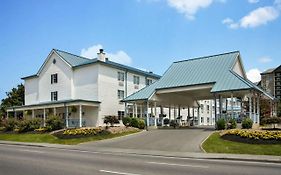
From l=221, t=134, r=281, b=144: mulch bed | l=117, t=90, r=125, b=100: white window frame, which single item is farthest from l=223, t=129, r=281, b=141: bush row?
l=117, t=90, r=125, b=100: white window frame

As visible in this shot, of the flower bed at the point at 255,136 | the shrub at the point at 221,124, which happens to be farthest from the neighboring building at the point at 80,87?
the flower bed at the point at 255,136

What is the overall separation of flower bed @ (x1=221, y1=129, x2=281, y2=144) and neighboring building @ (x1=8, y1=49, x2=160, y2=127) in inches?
811

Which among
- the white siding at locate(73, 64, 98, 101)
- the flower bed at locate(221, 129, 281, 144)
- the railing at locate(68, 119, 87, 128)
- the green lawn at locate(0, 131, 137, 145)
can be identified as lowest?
the green lawn at locate(0, 131, 137, 145)

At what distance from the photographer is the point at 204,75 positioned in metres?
33.1

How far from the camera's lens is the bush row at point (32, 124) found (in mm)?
32897

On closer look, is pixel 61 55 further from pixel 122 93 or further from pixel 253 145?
pixel 253 145

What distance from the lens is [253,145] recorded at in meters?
18.8

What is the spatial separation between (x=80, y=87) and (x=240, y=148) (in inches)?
1074

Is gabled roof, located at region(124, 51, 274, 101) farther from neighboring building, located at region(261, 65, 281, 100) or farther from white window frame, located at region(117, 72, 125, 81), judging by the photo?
neighboring building, located at region(261, 65, 281, 100)

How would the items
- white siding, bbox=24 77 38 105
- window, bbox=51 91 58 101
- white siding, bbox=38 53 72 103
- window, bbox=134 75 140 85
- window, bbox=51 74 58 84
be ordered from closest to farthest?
white siding, bbox=38 53 72 103, window, bbox=51 91 58 101, window, bbox=51 74 58 84, window, bbox=134 75 140 85, white siding, bbox=24 77 38 105

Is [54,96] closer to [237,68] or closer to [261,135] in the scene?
[237,68]

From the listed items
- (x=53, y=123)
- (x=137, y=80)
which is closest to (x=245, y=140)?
(x=53, y=123)

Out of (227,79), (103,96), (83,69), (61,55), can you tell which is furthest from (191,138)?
(61,55)

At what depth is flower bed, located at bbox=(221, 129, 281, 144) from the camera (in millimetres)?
18672
